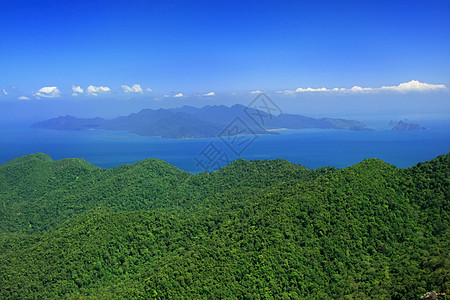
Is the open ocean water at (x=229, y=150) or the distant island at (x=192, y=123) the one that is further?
the distant island at (x=192, y=123)

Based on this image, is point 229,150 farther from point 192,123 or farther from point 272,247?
point 272,247

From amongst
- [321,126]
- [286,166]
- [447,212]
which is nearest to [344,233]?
[447,212]

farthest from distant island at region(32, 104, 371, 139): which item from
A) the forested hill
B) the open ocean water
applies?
the forested hill

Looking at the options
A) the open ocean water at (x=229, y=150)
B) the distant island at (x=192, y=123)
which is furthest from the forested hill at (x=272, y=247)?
the distant island at (x=192, y=123)

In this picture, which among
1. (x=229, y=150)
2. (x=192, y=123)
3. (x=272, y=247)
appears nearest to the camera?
(x=272, y=247)

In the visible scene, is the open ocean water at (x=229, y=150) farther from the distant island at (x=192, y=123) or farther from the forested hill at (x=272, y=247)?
the forested hill at (x=272, y=247)

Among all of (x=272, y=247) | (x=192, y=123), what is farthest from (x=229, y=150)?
(x=272, y=247)

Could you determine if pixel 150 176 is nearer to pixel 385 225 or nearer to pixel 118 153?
pixel 385 225
